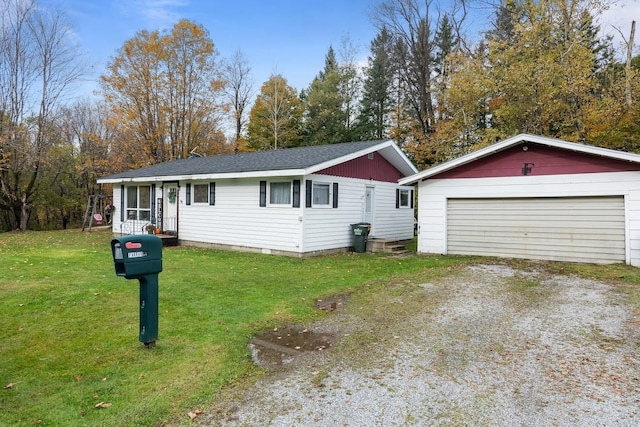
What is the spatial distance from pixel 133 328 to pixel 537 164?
32.4 feet

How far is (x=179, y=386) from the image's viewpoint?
132 inches

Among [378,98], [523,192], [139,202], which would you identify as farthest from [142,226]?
[378,98]

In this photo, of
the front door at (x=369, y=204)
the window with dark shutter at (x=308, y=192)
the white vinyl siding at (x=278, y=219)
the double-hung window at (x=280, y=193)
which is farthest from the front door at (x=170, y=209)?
the front door at (x=369, y=204)

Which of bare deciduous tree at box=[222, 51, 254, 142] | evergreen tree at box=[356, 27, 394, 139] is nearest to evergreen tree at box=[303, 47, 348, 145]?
evergreen tree at box=[356, 27, 394, 139]

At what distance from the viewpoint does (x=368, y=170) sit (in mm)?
14141

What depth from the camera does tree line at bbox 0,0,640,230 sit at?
1698 cm

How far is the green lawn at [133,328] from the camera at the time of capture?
3117 mm

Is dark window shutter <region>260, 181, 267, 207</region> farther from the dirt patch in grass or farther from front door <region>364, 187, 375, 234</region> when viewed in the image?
the dirt patch in grass

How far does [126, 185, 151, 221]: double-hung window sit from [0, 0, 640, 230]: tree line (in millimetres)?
4842

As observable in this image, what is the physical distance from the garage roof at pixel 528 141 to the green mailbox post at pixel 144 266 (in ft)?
29.6

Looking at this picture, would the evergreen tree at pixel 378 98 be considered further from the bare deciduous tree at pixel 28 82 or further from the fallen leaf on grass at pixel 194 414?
the fallen leaf on grass at pixel 194 414

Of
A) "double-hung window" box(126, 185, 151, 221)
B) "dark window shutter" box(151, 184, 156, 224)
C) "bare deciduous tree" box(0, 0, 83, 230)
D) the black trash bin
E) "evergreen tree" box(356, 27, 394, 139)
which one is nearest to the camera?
the black trash bin

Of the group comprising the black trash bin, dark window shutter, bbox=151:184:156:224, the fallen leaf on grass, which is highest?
dark window shutter, bbox=151:184:156:224

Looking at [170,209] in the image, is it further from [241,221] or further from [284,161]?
[284,161]
